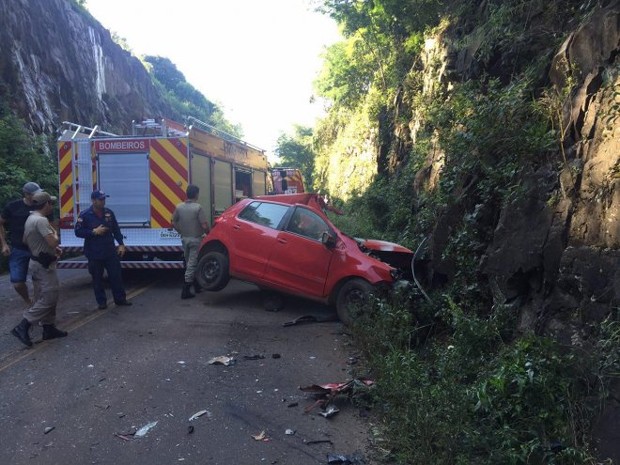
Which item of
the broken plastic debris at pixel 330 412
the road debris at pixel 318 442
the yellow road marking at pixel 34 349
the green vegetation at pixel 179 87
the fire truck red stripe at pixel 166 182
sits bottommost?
the road debris at pixel 318 442

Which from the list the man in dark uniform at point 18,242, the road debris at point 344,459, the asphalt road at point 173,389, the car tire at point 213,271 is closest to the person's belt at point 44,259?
the asphalt road at point 173,389

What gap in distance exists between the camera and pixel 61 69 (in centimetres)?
2198

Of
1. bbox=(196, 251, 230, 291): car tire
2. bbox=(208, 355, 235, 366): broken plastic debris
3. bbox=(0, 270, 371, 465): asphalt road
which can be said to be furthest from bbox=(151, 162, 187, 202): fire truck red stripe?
bbox=(208, 355, 235, 366): broken plastic debris

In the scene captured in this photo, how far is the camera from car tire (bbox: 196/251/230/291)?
8328mm

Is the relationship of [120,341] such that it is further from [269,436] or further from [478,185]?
[478,185]

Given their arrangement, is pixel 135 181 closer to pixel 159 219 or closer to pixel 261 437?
pixel 159 219

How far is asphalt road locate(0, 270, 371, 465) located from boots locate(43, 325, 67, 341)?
0.12 meters

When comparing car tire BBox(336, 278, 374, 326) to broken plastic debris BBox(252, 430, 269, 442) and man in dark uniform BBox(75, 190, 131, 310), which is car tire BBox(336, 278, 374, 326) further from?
man in dark uniform BBox(75, 190, 131, 310)

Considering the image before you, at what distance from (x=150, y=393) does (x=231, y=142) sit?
26.5 ft

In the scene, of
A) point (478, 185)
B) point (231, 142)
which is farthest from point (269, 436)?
point (231, 142)

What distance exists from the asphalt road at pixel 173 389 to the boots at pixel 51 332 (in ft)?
0.41

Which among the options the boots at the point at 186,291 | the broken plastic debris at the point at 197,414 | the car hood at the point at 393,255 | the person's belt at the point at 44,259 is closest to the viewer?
the broken plastic debris at the point at 197,414

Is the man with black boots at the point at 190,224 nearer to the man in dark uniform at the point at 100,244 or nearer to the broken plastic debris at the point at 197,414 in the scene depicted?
the man in dark uniform at the point at 100,244

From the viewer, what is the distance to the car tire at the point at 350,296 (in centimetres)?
714
